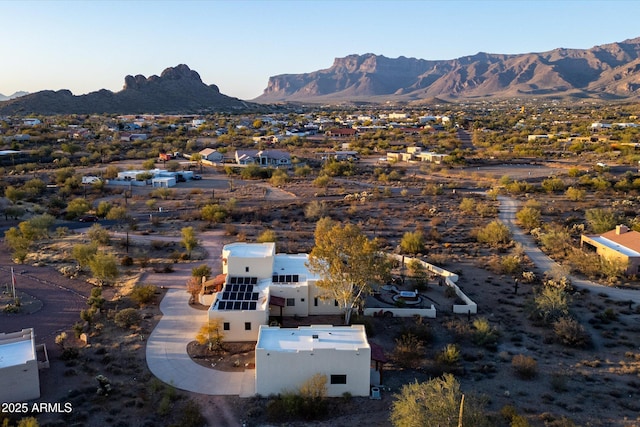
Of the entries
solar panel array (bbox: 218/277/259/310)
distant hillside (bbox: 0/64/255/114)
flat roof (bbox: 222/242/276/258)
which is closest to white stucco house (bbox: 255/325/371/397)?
solar panel array (bbox: 218/277/259/310)

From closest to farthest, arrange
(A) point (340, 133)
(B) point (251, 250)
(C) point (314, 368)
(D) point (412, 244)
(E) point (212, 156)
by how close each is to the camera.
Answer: (C) point (314, 368) < (B) point (251, 250) < (D) point (412, 244) < (E) point (212, 156) < (A) point (340, 133)

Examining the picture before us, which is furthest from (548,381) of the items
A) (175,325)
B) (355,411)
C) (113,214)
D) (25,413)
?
(113,214)

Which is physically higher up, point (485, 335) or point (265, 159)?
point (265, 159)

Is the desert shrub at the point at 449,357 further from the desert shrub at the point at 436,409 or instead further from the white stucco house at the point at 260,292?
the white stucco house at the point at 260,292

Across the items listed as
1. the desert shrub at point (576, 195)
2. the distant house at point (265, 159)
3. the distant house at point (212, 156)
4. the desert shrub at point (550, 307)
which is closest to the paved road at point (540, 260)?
the desert shrub at point (550, 307)

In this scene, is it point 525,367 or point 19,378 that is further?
point 525,367

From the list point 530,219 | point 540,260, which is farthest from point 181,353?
point 530,219

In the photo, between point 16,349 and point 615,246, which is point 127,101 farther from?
point 16,349
